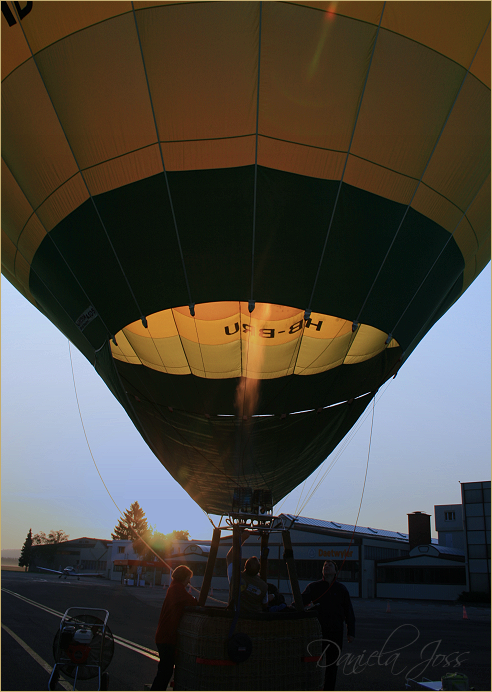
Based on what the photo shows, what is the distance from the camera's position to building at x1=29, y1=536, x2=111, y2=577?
80.6 metres

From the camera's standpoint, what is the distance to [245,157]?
17.7 ft

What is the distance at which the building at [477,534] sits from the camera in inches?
1180

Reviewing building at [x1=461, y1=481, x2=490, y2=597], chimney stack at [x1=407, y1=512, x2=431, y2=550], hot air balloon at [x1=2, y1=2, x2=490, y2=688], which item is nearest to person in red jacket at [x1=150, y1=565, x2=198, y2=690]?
hot air balloon at [x1=2, y1=2, x2=490, y2=688]

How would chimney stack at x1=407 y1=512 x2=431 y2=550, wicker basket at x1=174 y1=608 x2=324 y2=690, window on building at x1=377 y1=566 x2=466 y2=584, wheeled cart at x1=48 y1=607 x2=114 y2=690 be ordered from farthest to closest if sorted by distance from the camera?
chimney stack at x1=407 y1=512 x2=431 y2=550
window on building at x1=377 y1=566 x2=466 y2=584
wheeled cart at x1=48 y1=607 x2=114 y2=690
wicker basket at x1=174 y1=608 x2=324 y2=690

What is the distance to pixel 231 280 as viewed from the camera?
5.73 metres

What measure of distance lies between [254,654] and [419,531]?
3811 cm

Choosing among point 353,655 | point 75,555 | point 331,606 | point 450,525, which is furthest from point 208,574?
point 75,555

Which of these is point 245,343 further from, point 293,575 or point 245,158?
point 293,575

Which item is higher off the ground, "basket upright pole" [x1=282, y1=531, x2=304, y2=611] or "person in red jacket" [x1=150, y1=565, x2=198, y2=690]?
"basket upright pole" [x1=282, y1=531, x2=304, y2=611]

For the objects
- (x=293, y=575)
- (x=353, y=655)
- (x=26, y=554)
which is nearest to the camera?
(x=293, y=575)

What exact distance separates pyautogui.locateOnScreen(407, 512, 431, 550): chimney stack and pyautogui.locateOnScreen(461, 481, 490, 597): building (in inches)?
251

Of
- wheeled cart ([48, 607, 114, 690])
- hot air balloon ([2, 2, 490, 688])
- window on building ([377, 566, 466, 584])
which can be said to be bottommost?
window on building ([377, 566, 466, 584])

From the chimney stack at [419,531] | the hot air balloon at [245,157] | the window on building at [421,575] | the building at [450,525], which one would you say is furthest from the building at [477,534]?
the hot air balloon at [245,157]

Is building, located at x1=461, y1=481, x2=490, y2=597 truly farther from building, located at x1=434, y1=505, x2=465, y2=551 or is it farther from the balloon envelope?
the balloon envelope
